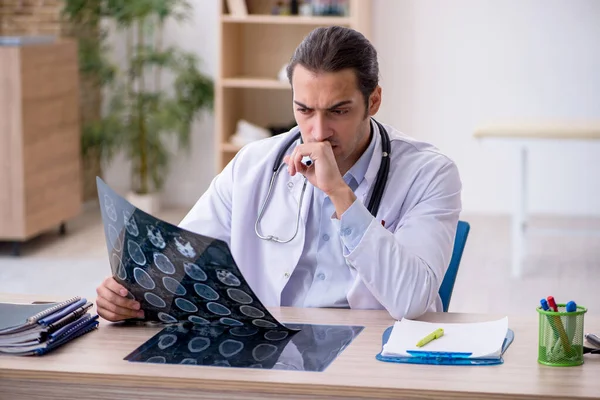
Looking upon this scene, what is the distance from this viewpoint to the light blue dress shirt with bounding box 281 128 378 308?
1974 millimetres

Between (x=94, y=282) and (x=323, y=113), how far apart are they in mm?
2766

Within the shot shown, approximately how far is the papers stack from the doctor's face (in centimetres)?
40

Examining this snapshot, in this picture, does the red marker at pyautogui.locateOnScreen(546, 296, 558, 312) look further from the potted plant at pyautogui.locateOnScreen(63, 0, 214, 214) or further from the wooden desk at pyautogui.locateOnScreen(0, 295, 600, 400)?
the potted plant at pyautogui.locateOnScreen(63, 0, 214, 214)

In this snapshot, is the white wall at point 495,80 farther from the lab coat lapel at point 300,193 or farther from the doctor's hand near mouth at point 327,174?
the doctor's hand near mouth at point 327,174

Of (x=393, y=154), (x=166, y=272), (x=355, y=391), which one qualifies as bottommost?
(x=355, y=391)

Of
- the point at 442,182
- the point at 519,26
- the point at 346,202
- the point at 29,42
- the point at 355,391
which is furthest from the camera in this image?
the point at 519,26

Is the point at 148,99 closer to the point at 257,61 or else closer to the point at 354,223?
the point at 257,61

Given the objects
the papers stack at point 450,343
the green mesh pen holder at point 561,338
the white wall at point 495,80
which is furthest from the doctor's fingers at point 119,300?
the white wall at point 495,80

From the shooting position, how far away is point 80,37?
6.04 metres

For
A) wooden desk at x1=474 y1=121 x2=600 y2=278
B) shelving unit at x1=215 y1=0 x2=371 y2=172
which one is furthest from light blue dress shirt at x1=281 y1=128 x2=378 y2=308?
shelving unit at x1=215 y1=0 x2=371 y2=172

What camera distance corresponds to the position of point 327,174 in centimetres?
182

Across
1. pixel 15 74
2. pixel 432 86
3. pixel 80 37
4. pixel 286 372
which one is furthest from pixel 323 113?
pixel 80 37

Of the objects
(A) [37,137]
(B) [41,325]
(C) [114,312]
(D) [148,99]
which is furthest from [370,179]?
(D) [148,99]

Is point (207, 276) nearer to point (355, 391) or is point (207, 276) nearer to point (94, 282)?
point (355, 391)
